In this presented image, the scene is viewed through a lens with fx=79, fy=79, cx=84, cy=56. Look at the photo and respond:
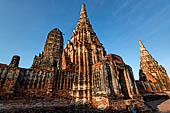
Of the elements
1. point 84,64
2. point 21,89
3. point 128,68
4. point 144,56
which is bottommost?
point 21,89

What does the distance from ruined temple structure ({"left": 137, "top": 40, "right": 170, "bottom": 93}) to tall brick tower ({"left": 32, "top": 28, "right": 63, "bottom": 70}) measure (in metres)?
25.6

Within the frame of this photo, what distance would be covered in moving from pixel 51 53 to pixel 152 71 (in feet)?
137

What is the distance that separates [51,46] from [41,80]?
21155mm

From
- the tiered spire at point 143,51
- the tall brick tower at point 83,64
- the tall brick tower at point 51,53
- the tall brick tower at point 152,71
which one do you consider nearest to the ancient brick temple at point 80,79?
the tall brick tower at point 83,64

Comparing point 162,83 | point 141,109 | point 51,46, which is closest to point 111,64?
point 141,109

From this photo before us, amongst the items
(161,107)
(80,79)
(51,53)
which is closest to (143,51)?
(161,107)

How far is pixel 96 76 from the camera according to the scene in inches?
449

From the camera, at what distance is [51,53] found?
88.8ft

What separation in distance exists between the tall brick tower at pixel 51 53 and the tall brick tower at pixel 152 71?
31.7 metres

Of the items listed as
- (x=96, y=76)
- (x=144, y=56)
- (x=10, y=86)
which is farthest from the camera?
(x=144, y=56)

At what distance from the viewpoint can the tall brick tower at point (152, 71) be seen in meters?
28.5

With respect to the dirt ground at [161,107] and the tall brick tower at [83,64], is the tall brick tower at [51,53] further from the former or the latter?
the dirt ground at [161,107]

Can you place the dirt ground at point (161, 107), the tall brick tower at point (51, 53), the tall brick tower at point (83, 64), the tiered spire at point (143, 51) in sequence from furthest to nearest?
the tiered spire at point (143, 51), the tall brick tower at point (51, 53), the tall brick tower at point (83, 64), the dirt ground at point (161, 107)

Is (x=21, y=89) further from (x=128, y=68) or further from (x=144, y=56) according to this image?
(x=144, y=56)
